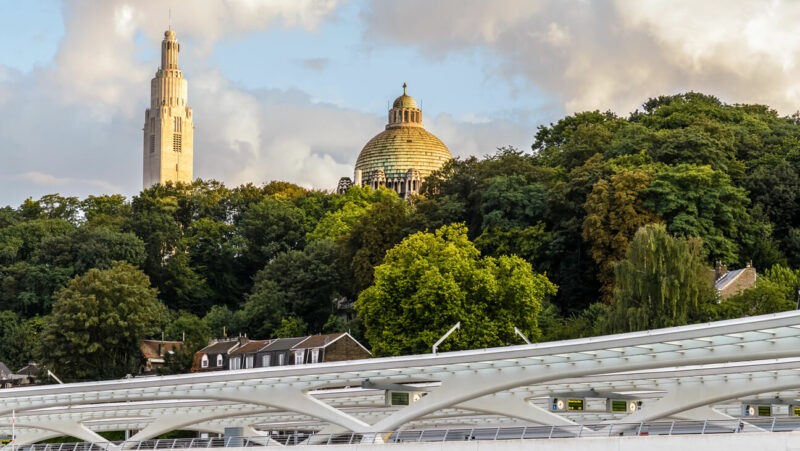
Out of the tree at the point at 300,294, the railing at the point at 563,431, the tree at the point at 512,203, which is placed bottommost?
the railing at the point at 563,431

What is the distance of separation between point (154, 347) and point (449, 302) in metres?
34.7

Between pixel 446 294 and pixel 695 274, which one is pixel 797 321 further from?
pixel 446 294

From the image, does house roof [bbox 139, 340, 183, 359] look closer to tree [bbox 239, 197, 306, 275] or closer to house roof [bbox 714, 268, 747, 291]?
tree [bbox 239, 197, 306, 275]

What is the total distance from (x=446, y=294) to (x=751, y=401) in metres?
21.5

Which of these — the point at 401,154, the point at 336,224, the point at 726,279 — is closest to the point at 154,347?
the point at 336,224

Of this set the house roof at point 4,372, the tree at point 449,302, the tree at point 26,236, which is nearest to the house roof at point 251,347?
the tree at point 449,302

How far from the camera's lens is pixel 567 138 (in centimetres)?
10881

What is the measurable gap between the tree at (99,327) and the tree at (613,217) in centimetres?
3335

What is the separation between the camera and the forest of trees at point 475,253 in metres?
70.2

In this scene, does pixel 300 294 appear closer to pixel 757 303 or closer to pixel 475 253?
pixel 475 253

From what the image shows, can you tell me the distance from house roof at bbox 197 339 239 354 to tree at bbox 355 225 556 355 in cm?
1806

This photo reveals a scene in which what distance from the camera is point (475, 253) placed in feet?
252

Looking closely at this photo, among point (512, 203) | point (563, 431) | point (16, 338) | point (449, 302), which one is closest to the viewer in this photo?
point (563, 431)

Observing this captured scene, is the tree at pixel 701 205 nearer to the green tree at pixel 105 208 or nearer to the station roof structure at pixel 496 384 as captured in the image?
the station roof structure at pixel 496 384
